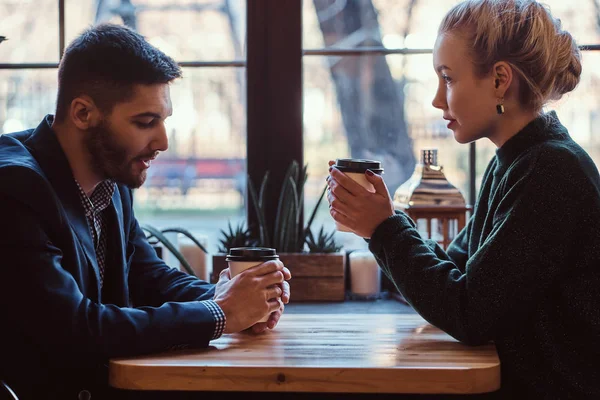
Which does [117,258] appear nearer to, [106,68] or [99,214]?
[99,214]

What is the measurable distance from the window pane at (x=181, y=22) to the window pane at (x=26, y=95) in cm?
18

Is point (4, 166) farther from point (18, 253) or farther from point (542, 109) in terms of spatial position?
point (542, 109)

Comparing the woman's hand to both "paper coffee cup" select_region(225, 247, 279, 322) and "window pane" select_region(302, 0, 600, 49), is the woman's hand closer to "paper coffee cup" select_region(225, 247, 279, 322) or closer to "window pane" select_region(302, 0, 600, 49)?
"paper coffee cup" select_region(225, 247, 279, 322)

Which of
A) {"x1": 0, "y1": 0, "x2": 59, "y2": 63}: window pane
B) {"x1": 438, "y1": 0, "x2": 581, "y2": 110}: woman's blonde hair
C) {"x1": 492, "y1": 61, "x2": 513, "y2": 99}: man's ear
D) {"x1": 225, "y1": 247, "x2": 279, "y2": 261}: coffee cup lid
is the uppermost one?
{"x1": 0, "y1": 0, "x2": 59, "y2": 63}: window pane

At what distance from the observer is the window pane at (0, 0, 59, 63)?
8.90 ft

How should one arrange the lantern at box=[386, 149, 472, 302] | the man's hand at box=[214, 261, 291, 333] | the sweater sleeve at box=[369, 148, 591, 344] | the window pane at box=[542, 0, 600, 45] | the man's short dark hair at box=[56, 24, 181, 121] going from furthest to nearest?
the window pane at box=[542, 0, 600, 45], the lantern at box=[386, 149, 472, 302], the man's short dark hair at box=[56, 24, 181, 121], the man's hand at box=[214, 261, 291, 333], the sweater sleeve at box=[369, 148, 591, 344]

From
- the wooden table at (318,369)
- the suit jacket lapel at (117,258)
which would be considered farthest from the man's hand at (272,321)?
the suit jacket lapel at (117,258)

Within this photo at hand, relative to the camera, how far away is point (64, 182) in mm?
1615

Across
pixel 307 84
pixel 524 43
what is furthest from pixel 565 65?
pixel 307 84

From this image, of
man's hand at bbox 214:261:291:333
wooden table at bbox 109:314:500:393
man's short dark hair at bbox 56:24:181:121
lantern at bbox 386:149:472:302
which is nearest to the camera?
wooden table at bbox 109:314:500:393

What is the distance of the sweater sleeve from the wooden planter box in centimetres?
94

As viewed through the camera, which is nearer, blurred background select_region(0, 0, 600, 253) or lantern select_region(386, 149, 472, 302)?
lantern select_region(386, 149, 472, 302)

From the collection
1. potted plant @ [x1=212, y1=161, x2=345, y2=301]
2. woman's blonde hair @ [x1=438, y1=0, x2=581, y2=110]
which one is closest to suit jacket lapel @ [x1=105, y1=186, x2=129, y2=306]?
potted plant @ [x1=212, y1=161, x2=345, y2=301]

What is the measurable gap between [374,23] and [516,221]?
1398mm
